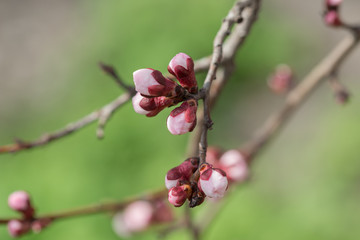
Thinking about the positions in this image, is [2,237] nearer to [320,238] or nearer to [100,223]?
[100,223]

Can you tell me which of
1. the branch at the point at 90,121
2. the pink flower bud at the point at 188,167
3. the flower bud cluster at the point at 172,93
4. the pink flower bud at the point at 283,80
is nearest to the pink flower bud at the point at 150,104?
the flower bud cluster at the point at 172,93

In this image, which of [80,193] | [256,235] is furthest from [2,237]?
[256,235]

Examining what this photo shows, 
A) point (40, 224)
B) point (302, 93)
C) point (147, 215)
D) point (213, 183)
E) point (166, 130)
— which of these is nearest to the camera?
point (213, 183)

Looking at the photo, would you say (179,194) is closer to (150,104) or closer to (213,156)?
(150,104)

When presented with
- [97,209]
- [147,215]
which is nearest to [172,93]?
[97,209]

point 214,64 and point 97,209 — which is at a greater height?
point 214,64

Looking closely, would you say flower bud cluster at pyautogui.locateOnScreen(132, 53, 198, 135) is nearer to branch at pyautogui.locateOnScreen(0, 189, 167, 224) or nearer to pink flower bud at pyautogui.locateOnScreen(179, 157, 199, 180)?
pink flower bud at pyautogui.locateOnScreen(179, 157, 199, 180)

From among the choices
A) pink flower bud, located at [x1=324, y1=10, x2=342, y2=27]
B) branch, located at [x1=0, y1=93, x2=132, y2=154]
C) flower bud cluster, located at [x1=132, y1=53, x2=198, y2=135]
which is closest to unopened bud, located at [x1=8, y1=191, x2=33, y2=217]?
branch, located at [x1=0, y1=93, x2=132, y2=154]
